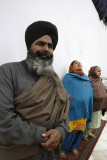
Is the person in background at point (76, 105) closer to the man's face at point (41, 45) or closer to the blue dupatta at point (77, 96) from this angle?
the blue dupatta at point (77, 96)

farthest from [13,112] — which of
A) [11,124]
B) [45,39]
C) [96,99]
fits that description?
[96,99]

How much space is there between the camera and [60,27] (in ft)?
5.76

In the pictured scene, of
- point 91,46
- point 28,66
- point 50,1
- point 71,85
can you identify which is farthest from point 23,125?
point 91,46

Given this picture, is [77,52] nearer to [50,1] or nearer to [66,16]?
[66,16]

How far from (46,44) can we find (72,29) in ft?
4.61

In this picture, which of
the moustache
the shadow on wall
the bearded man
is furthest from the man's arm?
Result: the shadow on wall

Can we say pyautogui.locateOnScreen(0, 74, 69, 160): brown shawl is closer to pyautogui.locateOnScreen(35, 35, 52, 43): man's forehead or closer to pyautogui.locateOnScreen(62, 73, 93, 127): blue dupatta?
pyautogui.locateOnScreen(35, 35, 52, 43): man's forehead

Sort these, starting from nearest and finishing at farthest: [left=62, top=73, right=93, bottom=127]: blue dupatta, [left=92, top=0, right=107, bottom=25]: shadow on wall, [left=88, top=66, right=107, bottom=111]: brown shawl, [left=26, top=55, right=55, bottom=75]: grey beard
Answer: [left=26, top=55, right=55, bottom=75]: grey beard → [left=62, top=73, right=93, bottom=127]: blue dupatta → [left=88, top=66, right=107, bottom=111]: brown shawl → [left=92, top=0, right=107, bottom=25]: shadow on wall

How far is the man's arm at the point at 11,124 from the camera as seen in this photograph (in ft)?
1.97

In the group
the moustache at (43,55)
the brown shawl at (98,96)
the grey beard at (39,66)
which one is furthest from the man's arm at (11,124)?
the brown shawl at (98,96)

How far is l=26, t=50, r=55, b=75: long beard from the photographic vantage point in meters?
0.80

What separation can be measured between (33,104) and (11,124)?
16cm

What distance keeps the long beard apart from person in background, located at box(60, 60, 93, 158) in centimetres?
76

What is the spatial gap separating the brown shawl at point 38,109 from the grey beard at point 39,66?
0.05 metres
